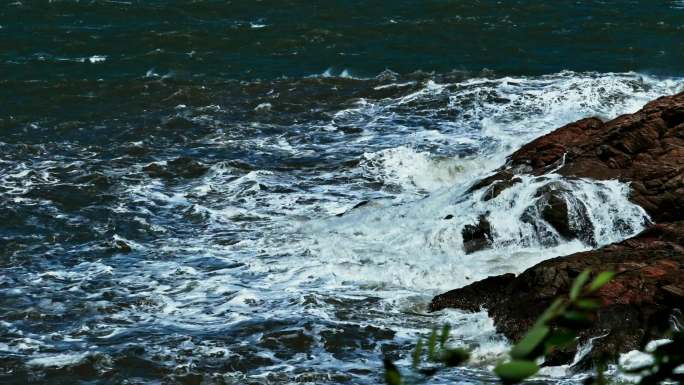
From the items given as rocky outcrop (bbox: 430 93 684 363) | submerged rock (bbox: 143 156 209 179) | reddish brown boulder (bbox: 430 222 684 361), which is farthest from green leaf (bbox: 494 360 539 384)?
submerged rock (bbox: 143 156 209 179)

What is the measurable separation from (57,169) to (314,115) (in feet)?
15.5

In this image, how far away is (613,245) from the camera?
36.2 ft

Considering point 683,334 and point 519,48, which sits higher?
point 683,334

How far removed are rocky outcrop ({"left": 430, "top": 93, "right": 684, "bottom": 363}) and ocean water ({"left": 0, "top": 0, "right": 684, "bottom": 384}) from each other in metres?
0.23

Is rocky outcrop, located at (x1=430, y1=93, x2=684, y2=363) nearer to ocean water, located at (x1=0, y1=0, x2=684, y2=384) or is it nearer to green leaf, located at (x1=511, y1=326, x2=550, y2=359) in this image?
ocean water, located at (x1=0, y1=0, x2=684, y2=384)

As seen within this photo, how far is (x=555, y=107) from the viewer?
61.3ft

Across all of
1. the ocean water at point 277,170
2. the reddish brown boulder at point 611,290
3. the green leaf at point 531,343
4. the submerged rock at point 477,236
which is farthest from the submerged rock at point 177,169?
the green leaf at point 531,343

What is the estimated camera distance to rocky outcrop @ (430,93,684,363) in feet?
31.4

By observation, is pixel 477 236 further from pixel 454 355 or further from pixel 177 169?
pixel 454 355

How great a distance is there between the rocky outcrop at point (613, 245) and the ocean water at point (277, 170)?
9.0 inches

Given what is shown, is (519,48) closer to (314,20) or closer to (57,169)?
(314,20)

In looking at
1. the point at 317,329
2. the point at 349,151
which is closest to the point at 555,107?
the point at 349,151

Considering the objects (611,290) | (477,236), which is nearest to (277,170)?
(477,236)

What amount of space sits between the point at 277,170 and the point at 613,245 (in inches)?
253
